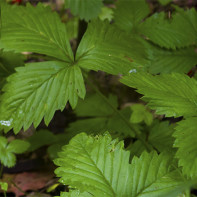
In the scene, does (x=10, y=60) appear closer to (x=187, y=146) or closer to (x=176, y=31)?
(x=176, y=31)

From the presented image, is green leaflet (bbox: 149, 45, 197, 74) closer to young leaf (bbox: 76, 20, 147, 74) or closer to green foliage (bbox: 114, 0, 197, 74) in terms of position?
green foliage (bbox: 114, 0, 197, 74)

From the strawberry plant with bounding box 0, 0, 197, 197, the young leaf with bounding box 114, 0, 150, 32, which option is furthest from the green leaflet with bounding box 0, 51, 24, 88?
the young leaf with bounding box 114, 0, 150, 32

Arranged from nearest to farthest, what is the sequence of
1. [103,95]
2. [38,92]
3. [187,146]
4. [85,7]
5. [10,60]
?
[187,146], [38,92], [103,95], [85,7], [10,60]

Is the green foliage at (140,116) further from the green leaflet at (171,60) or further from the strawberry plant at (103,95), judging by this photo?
the green leaflet at (171,60)

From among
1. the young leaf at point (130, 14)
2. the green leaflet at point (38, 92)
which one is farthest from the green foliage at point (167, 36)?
the green leaflet at point (38, 92)

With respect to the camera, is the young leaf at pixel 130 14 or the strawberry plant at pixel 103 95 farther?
the young leaf at pixel 130 14

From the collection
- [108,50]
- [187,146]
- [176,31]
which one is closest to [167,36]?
[176,31]
